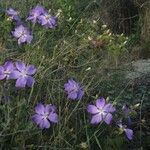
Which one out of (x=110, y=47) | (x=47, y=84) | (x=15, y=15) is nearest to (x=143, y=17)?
(x=110, y=47)

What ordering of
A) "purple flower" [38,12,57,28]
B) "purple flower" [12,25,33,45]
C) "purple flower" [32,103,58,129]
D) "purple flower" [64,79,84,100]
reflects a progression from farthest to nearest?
"purple flower" [38,12,57,28] → "purple flower" [12,25,33,45] → "purple flower" [64,79,84,100] → "purple flower" [32,103,58,129]

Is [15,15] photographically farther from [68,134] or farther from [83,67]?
[68,134]

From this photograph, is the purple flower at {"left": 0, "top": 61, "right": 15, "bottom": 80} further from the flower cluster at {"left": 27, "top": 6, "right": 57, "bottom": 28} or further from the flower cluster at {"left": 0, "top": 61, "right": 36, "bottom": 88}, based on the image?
the flower cluster at {"left": 27, "top": 6, "right": 57, "bottom": 28}

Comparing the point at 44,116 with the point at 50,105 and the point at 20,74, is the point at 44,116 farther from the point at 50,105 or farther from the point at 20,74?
the point at 20,74

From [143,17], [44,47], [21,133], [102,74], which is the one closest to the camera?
[21,133]

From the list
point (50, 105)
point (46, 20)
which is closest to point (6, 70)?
point (50, 105)

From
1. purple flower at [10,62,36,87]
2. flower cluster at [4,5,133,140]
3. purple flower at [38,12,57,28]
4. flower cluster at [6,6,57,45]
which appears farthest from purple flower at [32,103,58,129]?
purple flower at [38,12,57,28]

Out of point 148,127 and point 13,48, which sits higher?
point 13,48
